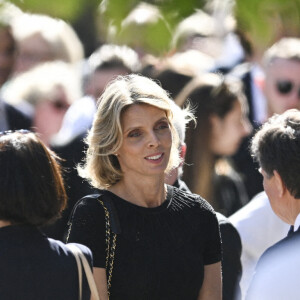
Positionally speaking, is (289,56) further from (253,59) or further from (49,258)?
(49,258)

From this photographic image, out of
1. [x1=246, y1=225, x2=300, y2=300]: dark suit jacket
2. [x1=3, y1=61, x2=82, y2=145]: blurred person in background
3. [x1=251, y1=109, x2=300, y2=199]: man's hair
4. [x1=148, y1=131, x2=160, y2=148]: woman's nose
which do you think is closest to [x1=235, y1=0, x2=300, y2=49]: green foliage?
[x1=246, y1=225, x2=300, y2=300]: dark suit jacket

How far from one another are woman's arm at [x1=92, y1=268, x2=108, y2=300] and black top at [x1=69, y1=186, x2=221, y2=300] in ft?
0.10

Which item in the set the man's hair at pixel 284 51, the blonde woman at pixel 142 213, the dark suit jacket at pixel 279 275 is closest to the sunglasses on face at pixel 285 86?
the man's hair at pixel 284 51

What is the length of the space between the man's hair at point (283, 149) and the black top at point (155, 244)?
460 millimetres

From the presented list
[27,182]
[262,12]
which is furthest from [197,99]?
[262,12]

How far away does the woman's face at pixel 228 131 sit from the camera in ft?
19.0

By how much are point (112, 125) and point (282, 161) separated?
82cm

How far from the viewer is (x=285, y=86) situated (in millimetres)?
7363

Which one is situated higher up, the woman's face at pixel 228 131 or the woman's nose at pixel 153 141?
the woman's nose at pixel 153 141

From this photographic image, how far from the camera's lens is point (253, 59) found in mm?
7789

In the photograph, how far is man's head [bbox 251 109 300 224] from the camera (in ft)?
12.7

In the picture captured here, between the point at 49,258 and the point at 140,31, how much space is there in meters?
0.95

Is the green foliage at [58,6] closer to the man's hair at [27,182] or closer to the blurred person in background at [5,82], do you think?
the man's hair at [27,182]

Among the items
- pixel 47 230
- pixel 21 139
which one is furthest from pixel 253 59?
pixel 21 139
